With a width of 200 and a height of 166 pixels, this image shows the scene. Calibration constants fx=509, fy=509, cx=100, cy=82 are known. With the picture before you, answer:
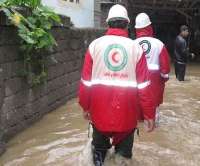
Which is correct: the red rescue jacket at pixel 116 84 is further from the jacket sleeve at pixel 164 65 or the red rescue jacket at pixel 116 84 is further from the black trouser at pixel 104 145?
the jacket sleeve at pixel 164 65

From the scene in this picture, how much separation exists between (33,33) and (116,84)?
3.40m

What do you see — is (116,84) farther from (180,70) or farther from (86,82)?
(180,70)

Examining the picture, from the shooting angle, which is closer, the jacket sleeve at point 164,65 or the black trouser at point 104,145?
the black trouser at point 104,145

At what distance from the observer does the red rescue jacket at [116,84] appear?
5277mm

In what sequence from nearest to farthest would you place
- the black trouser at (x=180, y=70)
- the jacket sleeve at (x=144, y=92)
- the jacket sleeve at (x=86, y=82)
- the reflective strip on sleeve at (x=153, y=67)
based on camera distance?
1. the jacket sleeve at (x=144, y=92)
2. the jacket sleeve at (x=86, y=82)
3. the reflective strip on sleeve at (x=153, y=67)
4. the black trouser at (x=180, y=70)

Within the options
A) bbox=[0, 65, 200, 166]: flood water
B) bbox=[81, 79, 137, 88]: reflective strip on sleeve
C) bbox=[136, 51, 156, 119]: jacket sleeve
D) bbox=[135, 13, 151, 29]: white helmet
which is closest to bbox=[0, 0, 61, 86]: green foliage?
bbox=[0, 65, 200, 166]: flood water

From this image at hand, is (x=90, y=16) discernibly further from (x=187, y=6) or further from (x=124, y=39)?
(x=124, y=39)

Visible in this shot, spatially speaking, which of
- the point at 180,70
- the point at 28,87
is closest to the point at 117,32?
the point at 28,87

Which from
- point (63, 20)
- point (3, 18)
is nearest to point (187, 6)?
point (63, 20)

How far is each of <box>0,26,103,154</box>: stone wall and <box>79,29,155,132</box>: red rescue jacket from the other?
2418mm

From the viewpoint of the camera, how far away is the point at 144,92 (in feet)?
17.2

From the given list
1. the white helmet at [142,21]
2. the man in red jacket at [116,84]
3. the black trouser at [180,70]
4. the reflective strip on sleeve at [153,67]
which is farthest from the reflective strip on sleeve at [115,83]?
the black trouser at [180,70]

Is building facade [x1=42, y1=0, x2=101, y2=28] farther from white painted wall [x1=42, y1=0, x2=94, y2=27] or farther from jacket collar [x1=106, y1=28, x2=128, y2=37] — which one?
jacket collar [x1=106, y1=28, x2=128, y2=37]

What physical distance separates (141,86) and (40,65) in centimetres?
424
